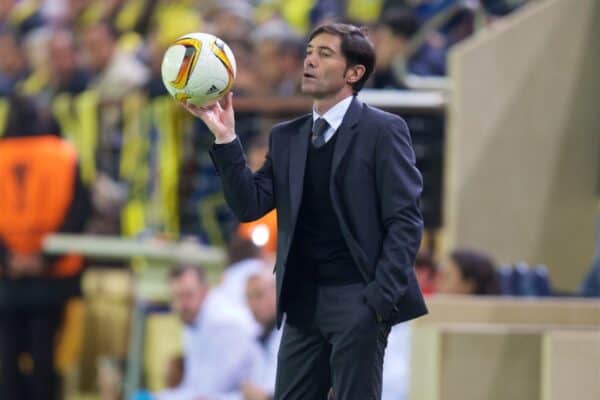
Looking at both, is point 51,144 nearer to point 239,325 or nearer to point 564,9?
point 239,325

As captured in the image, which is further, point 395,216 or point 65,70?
point 65,70

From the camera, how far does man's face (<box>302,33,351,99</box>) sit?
16.4ft

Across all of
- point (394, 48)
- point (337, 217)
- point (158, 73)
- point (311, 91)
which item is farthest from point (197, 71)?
point (158, 73)

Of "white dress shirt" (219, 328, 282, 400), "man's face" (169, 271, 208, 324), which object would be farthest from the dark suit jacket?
"man's face" (169, 271, 208, 324)

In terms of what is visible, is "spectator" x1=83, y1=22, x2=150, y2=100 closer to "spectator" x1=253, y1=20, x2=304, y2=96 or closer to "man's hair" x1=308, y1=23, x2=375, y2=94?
"spectator" x1=253, y1=20, x2=304, y2=96

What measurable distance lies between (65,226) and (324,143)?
6.28 metres

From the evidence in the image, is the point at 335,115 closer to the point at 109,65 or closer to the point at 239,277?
the point at 239,277

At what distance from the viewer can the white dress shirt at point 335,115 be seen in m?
5.05

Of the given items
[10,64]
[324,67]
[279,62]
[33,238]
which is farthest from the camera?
[10,64]

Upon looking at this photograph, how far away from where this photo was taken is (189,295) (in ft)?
30.1

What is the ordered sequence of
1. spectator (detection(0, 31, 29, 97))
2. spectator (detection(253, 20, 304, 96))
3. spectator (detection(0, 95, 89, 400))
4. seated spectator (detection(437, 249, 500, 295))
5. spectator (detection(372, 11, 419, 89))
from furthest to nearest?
spectator (detection(0, 31, 29, 97)) → spectator (detection(253, 20, 304, 96)) → spectator (detection(0, 95, 89, 400)) → spectator (detection(372, 11, 419, 89)) → seated spectator (detection(437, 249, 500, 295))

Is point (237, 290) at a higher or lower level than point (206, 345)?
higher

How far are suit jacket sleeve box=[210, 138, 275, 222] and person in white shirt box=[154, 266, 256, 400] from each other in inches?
144

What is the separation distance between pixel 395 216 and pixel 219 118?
0.65 m
